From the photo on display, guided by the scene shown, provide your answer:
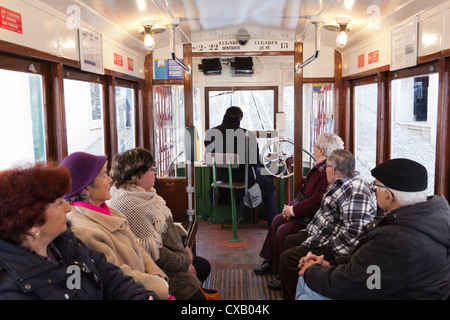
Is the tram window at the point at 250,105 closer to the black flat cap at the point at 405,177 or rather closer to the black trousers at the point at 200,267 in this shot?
the black trousers at the point at 200,267

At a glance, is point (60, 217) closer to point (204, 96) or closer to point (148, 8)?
point (148, 8)

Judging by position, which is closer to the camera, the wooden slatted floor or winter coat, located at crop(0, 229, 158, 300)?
winter coat, located at crop(0, 229, 158, 300)

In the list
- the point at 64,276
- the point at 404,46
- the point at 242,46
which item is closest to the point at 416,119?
the point at 404,46

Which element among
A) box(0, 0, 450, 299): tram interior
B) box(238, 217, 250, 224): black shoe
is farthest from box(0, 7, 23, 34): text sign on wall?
box(238, 217, 250, 224): black shoe

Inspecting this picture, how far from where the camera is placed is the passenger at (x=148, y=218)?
229 centimetres

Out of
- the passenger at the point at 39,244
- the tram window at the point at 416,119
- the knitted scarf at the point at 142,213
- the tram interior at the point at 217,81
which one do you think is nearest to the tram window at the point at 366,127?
the tram interior at the point at 217,81

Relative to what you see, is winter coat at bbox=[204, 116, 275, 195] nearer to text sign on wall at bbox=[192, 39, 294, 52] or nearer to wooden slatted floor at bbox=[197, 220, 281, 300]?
wooden slatted floor at bbox=[197, 220, 281, 300]

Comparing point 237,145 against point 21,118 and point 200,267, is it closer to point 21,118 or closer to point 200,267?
point 200,267

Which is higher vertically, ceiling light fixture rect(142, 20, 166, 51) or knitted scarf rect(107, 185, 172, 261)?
ceiling light fixture rect(142, 20, 166, 51)

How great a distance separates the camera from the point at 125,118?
4.53m

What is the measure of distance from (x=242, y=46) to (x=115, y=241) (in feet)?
11.1

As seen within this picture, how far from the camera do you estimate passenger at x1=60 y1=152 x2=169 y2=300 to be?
1832 millimetres

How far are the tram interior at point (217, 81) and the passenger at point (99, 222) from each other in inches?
12.4

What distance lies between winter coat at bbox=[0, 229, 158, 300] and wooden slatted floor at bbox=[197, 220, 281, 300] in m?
1.71
